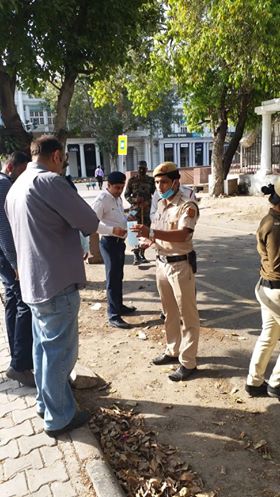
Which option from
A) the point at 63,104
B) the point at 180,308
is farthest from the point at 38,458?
the point at 63,104

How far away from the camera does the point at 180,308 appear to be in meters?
3.77

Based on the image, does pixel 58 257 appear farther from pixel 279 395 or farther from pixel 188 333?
pixel 279 395

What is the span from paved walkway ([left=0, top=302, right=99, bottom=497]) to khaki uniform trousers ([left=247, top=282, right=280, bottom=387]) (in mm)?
1429

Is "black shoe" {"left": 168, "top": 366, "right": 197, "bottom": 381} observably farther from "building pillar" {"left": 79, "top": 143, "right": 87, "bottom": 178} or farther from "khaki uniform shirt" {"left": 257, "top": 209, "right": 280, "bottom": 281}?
"building pillar" {"left": 79, "top": 143, "right": 87, "bottom": 178}

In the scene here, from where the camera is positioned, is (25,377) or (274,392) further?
(25,377)

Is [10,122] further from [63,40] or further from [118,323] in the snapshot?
[118,323]

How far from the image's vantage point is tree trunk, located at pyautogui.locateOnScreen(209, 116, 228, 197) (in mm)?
17578

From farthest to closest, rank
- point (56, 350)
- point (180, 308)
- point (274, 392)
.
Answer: point (180, 308), point (274, 392), point (56, 350)

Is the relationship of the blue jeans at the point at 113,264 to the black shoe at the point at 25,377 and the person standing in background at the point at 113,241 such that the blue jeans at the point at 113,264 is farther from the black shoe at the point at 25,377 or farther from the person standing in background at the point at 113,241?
the black shoe at the point at 25,377

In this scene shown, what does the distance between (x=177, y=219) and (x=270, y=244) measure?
84 centimetres

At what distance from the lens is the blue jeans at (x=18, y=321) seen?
3.61 meters

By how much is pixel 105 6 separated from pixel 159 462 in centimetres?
515

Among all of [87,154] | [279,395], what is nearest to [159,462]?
[279,395]

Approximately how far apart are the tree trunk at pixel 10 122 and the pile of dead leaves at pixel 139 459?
3.61 metres
